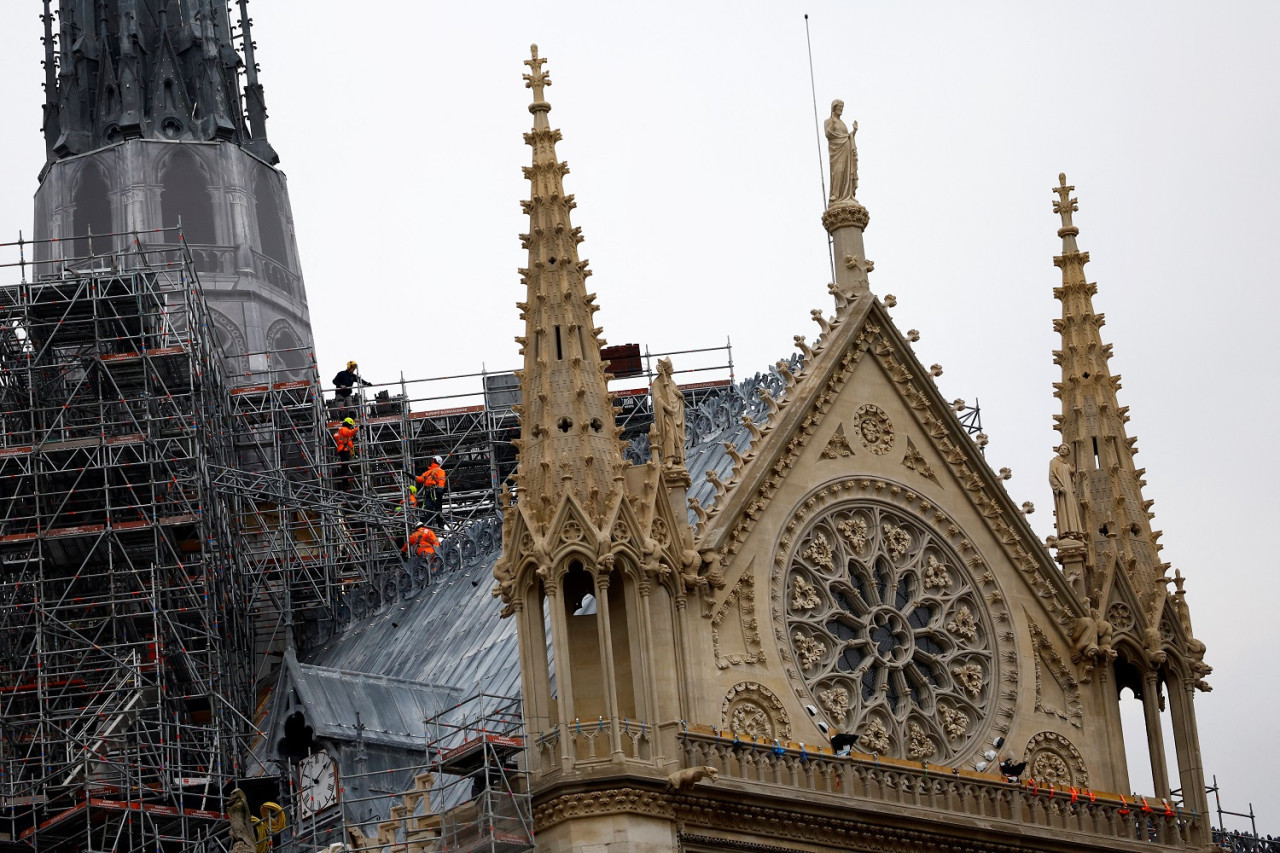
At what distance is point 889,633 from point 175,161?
109 feet

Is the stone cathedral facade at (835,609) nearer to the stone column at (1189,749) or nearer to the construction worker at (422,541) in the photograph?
the stone column at (1189,749)

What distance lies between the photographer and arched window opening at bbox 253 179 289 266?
83.7 meters

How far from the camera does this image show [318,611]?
7069cm

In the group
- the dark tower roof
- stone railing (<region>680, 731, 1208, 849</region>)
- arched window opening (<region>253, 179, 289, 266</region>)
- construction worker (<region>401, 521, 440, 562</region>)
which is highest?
the dark tower roof

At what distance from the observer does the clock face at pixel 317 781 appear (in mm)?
57000

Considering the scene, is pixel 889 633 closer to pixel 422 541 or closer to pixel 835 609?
pixel 835 609

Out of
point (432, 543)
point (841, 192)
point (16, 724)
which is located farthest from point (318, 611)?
point (841, 192)

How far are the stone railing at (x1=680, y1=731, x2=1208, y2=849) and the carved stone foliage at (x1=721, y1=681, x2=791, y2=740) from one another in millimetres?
612

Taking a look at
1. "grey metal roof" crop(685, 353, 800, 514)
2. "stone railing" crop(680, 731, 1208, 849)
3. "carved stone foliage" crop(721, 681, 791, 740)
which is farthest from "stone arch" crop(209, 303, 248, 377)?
"stone railing" crop(680, 731, 1208, 849)

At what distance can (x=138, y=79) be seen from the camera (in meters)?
83.6

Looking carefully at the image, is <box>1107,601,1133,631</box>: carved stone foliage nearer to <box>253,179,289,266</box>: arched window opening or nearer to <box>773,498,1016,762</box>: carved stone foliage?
<box>773,498,1016,762</box>: carved stone foliage

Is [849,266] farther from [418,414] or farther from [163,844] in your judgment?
[418,414]

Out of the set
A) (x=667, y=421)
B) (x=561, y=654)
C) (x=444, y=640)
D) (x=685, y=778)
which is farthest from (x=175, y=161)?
(x=685, y=778)

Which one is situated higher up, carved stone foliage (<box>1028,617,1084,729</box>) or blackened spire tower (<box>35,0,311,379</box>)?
blackened spire tower (<box>35,0,311,379</box>)
